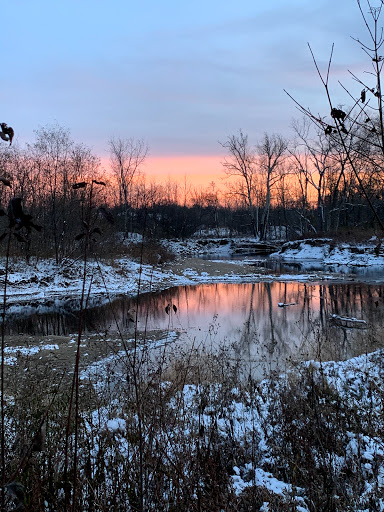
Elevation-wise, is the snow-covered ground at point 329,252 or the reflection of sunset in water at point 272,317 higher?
the snow-covered ground at point 329,252

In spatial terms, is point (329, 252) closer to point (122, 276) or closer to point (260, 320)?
point (122, 276)

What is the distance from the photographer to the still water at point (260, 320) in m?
8.18

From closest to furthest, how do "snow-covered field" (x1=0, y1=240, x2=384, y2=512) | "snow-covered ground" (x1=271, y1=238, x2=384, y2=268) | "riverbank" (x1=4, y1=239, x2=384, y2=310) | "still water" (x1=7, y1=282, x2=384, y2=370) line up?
"snow-covered field" (x1=0, y1=240, x2=384, y2=512) → "still water" (x1=7, y1=282, x2=384, y2=370) → "riverbank" (x1=4, y1=239, x2=384, y2=310) → "snow-covered ground" (x1=271, y1=238, x2=384, y2=268)

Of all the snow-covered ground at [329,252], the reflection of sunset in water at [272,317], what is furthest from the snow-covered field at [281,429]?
the snow-covered ground at [329,252]

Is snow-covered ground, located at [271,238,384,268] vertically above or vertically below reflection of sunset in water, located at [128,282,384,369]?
above

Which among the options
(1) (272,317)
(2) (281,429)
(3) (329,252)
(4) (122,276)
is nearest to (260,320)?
(1) (272,317)

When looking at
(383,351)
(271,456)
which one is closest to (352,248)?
(383,351)

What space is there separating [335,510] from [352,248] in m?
29.8

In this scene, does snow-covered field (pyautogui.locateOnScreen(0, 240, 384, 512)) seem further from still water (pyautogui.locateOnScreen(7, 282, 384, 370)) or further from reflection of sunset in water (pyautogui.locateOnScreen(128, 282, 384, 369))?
still water (pyautogui.locateOnScreen(7, 282, 384, 370))

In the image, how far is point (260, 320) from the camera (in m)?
11.3

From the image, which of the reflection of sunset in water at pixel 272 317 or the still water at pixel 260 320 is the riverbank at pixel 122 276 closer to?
the still water at pixel 260 320

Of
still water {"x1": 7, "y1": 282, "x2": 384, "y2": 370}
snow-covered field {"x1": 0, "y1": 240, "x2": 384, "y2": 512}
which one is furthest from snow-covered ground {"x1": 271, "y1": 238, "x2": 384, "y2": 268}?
snow-covered field {"x1": 0, "y1": 240, "x2": 384, "y2": 512}

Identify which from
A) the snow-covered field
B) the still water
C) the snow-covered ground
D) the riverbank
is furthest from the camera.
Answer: the snow-covered ground

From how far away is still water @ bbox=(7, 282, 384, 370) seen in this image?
818cm
